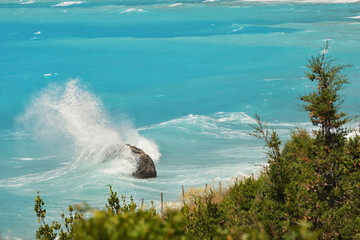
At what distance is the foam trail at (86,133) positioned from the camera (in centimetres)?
2894

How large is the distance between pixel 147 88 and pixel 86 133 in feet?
94.9

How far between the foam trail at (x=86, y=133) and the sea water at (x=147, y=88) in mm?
140

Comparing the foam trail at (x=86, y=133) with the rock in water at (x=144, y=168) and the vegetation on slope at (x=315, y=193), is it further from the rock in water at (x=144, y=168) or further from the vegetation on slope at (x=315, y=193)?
the vegetation on slope at (x=315, y=193)

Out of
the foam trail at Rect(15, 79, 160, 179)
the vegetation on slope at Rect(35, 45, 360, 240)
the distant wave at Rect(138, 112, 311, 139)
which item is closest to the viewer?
the vegetation on slope at Rect(35, 45, 360, 240)

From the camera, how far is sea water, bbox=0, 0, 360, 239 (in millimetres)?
27078

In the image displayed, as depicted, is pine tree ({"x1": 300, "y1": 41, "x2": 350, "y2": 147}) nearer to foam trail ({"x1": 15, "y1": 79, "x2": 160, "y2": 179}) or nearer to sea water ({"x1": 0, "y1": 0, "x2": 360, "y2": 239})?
sea water ({"x1": 0, "y1": 0, "x2": 360, "y2": 239})

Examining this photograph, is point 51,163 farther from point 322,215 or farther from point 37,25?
point 37,25

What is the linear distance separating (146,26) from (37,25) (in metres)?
17.9

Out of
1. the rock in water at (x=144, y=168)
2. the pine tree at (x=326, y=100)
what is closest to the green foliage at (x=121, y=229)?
the pine tree at (x=326, y=100)

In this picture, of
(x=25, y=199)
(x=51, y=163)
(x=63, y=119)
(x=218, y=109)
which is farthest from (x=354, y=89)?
(x=25, y=199)

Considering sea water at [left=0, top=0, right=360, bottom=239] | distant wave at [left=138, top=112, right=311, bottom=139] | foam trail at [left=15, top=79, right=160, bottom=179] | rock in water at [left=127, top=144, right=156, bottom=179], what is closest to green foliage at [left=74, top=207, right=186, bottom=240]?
sea water at [left=0, top=0, right=360, bottom=239]

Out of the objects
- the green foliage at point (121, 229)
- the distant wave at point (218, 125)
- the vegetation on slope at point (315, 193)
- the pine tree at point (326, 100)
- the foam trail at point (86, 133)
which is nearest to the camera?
the green foliage at point (121, 229)

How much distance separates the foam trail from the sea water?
5.5 inches

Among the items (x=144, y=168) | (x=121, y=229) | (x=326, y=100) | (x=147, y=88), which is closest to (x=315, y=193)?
(x=326, y=100)
